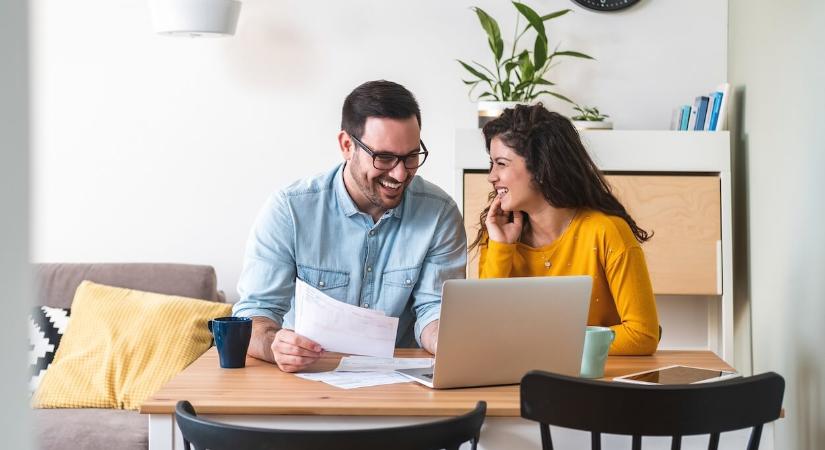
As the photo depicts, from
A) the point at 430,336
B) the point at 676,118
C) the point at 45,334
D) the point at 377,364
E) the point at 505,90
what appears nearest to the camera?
the point at 377,364

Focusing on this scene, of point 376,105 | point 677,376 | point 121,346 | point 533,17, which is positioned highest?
point 533,17

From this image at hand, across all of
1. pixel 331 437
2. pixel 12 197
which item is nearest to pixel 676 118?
pixel 331 437

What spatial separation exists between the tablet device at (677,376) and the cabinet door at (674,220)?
1516 millimetres

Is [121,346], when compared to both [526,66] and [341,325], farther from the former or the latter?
[526,66]

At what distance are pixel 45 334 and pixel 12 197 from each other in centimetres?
299

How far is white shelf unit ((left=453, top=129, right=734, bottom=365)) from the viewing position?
10.9 ft

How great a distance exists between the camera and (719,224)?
3.35 meters

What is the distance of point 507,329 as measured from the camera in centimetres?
170

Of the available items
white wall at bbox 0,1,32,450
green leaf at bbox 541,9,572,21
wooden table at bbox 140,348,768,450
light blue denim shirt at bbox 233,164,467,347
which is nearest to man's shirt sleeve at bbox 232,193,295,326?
light blue denim shirt at bbox 233,164,467,347

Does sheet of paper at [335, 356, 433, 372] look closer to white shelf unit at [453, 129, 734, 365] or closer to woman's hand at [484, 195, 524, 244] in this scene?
woman's hand at [484, 195, 524, 244]

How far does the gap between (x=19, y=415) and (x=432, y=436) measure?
3.05 feet

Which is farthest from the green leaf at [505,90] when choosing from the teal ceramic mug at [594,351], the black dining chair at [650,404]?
the black dining chair at [650,404]

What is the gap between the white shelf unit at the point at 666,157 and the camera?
333cm

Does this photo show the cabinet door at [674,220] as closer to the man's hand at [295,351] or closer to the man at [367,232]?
the man at [367,232]
